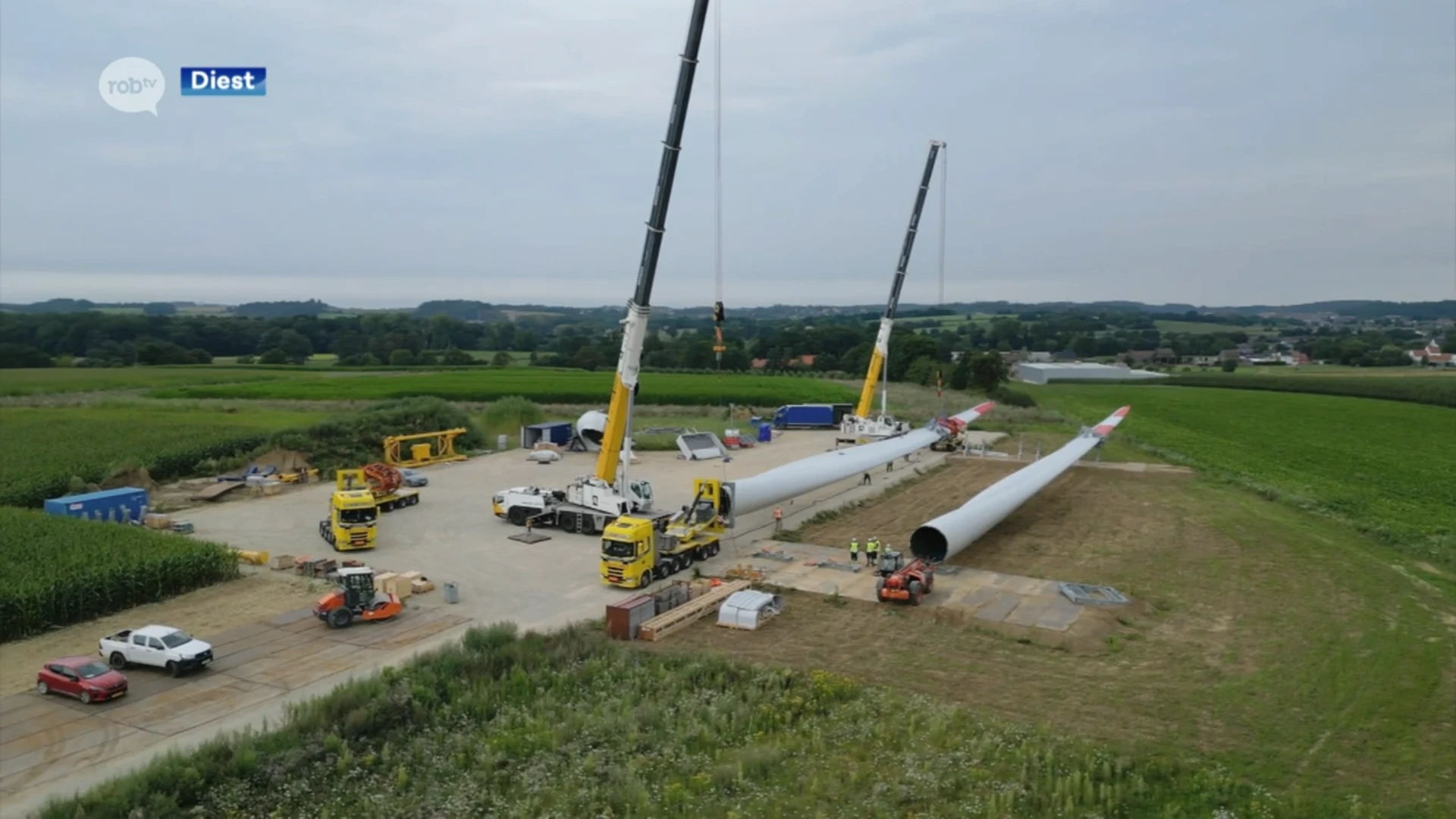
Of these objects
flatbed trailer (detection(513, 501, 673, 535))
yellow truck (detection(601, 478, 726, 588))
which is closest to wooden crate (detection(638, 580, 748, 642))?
yellow truck (detection(601, 478, 726, 588))

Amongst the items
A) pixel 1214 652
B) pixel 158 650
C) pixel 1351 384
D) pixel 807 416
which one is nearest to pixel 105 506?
pixel 158 650

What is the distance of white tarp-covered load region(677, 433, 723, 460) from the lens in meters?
45.2

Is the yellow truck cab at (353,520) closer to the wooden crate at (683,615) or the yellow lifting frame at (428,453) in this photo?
the wooden crate at (683,615)

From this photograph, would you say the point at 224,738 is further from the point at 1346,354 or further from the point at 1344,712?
the point at 1346,354

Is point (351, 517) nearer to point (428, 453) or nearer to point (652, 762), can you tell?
point (428, 453)

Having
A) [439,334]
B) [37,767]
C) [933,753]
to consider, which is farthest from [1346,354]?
[37,767]

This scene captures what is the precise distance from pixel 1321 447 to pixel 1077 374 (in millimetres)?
59512

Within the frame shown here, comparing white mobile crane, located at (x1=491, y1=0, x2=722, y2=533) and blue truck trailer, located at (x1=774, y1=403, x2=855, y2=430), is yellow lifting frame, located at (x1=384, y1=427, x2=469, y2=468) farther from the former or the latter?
blue truck trailer, located at (x1=774, y1=403, x2=855, y2=430)

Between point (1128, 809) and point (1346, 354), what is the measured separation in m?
148

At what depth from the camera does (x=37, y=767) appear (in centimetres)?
1409

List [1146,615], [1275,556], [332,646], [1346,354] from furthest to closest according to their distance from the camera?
[1346,354], [1275,556], [1146,615], [332,646]

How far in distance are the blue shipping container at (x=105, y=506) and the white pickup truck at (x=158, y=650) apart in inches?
507

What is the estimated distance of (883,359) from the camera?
1971 inches

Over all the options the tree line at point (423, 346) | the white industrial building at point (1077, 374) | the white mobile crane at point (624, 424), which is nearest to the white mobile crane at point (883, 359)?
the white mobile crane at point (624, 424)
